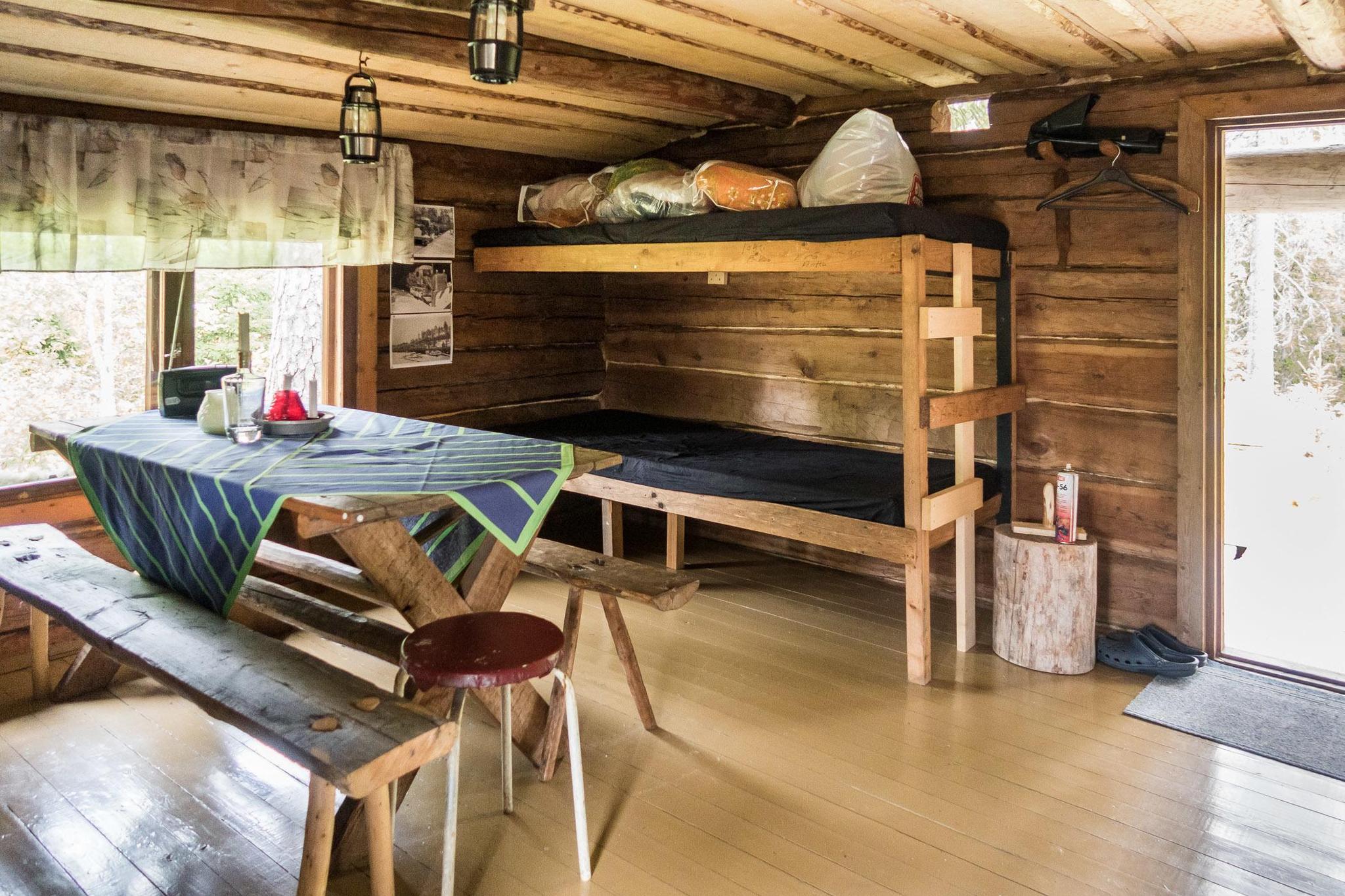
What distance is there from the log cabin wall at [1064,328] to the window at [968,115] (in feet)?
0.11

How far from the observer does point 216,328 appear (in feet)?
14.1

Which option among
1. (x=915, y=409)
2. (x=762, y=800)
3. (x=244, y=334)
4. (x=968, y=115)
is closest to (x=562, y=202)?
(x=968, y=115)

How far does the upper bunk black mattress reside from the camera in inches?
138

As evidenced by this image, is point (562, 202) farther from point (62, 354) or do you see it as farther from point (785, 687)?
point (785, 687)

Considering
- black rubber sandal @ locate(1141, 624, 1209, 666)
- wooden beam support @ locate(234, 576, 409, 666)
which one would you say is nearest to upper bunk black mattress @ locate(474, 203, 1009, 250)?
black rubber sandal @ locate(1141, 624, 1209, 666)

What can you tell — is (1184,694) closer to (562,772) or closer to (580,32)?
(562,772)

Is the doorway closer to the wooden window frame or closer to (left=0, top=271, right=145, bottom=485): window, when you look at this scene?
the wooden window frame

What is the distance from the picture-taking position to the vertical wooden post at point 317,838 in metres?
1.97

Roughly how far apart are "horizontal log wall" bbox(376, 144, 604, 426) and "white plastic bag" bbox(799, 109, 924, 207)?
1973 mm

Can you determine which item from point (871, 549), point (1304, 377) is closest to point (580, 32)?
point (871, 549)

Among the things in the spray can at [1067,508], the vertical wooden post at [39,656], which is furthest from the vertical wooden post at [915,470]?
the vertical wooden post at [39,656]

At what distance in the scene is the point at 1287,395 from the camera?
6098mm

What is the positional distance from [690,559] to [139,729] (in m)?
2.73

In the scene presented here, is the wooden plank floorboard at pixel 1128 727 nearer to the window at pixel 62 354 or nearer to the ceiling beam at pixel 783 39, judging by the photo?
the ceiling beam at pixel 783 39
